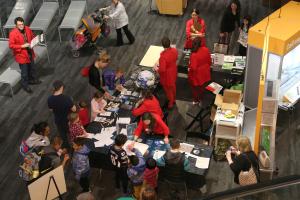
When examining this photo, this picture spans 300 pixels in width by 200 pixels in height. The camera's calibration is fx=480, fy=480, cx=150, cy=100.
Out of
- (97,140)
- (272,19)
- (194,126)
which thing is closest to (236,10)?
(272,19)

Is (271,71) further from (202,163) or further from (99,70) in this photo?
(99,70)

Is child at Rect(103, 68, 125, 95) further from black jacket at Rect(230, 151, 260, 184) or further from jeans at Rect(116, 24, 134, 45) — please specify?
black jacket at Rect(230, 151, 260, 184)

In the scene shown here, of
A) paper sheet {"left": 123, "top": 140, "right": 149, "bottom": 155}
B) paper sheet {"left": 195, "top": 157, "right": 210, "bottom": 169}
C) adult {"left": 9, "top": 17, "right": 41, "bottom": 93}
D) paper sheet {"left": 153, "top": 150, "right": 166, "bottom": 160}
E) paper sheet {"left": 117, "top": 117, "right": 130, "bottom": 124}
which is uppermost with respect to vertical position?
adult {"left": 9, "top": 17, "right": 41, "bottom": 93}

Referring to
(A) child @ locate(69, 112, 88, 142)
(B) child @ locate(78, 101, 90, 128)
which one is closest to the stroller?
(B) child @ locate(78, 101, 90, 128)

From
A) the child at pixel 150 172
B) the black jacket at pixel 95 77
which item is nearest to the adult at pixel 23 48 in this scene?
the black jacket at pixel 95 77

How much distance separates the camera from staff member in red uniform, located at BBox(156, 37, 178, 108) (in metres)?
8.64

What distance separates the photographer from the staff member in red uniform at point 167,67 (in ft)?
28.3

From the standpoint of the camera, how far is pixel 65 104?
7629 mm

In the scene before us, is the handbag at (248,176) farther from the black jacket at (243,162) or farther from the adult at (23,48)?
the adult at (23,48)

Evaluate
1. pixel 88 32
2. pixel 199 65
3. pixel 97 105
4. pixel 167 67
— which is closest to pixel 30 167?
pixel 97 105

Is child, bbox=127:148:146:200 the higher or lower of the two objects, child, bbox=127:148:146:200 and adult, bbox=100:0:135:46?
the lower

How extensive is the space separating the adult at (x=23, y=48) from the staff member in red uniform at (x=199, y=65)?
11.0 ft

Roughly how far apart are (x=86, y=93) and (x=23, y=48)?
1548mm

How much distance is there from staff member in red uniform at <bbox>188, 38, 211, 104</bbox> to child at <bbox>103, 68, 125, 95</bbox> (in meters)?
1.30
